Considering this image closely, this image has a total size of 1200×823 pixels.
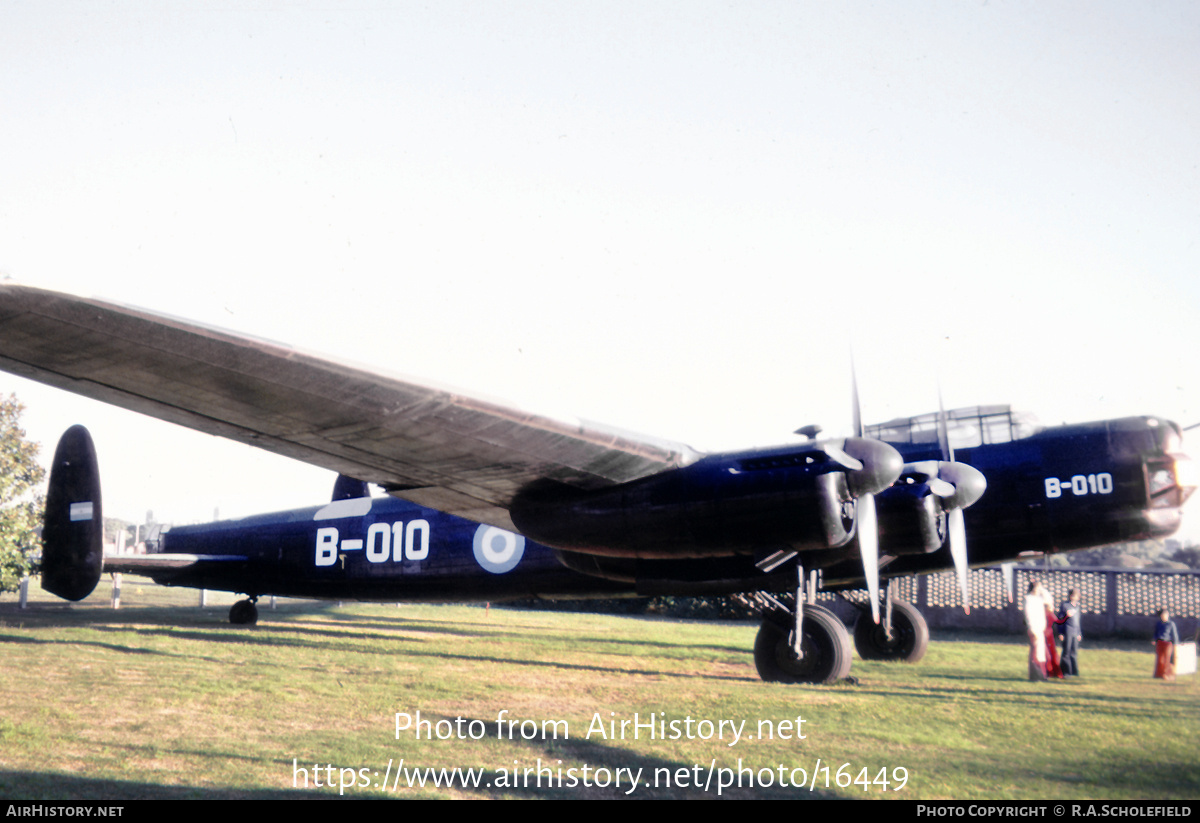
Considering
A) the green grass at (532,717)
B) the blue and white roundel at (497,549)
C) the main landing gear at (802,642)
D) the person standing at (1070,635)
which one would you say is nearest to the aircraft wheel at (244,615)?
the green grass at (532,717)

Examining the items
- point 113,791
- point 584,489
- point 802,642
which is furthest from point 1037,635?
point 113,791

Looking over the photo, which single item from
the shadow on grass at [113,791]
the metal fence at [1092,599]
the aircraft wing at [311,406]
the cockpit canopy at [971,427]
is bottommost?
the metal fence at [1092,599]

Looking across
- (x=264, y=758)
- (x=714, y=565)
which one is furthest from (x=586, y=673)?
(x=264, y=758)

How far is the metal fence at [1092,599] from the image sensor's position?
62.4 feet

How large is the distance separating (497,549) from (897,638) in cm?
709

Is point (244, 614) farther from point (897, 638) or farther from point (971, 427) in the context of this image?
point (971, 427)

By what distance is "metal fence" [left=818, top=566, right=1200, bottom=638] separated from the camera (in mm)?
19016

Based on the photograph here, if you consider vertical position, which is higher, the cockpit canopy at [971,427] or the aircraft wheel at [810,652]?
the cockpit canopy at [971,427]

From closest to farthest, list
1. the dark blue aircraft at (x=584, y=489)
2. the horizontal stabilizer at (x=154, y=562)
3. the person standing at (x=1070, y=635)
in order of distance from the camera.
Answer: the dark blue aircraft at (x=584, y=489) < the person standing at (x=1070, y=635) < the horizontal stabilizer at (x=154, y=562)

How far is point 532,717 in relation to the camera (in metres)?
7.65

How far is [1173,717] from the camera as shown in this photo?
8.28 metres

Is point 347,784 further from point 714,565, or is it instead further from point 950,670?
point 950,670

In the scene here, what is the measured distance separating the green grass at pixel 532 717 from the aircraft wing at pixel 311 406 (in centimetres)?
221

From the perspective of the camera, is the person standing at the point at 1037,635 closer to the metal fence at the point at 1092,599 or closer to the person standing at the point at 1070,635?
the person standing at the point at 1070,635
